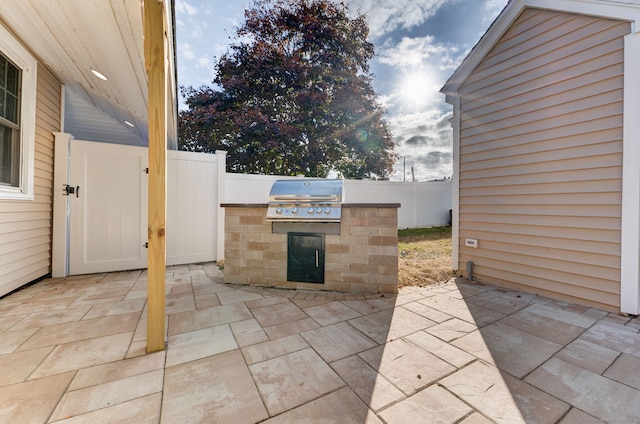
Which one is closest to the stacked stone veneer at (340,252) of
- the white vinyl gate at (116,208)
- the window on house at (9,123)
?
the white vinyl gate at (116,208)

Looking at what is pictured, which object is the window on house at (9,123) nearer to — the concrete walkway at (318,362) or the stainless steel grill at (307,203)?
the concrete walkway at (318,362)

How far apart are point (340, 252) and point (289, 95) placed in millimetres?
8020

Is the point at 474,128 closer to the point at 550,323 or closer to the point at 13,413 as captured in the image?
the point at 550,323

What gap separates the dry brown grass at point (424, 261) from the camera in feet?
11.4

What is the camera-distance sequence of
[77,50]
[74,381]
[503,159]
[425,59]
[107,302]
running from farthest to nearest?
[425,59], [503,159], [77,50], [107,302], [74,381]

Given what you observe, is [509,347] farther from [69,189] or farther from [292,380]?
[69,189]

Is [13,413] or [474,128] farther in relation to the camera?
[474,128]

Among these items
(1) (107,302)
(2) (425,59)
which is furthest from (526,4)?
(1) (107,302)

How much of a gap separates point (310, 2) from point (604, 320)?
1112 centimetres

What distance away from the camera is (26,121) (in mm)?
2877

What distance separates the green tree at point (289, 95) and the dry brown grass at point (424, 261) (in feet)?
16.3

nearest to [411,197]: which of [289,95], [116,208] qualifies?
[289,95]

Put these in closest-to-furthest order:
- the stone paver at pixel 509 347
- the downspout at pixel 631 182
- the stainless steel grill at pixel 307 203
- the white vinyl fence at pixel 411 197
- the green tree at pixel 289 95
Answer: the stone paver at pixel 509 347, the downspout at pixel 631 182, the stainless steel grill at pixel 307 203, the white vinyl fence at pixel 411 197, the green tree at pixel 289 95

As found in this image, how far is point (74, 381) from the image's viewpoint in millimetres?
1416
